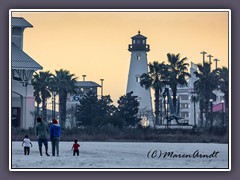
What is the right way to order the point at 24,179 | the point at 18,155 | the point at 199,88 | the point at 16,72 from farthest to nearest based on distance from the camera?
the point at 199,88 < the point at 16,72 < the point at 18,155 < the point at 24,179

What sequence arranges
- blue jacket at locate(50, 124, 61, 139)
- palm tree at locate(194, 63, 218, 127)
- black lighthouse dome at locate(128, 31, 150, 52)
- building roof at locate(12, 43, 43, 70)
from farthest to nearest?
palm tree at locate(194, 63, 218, 127), building roof at locate(12, 43, 43, 70), black lighthouse dome at locate(128, 31, 150, 52), blue jacket at locate(50, 124, 61, 139)

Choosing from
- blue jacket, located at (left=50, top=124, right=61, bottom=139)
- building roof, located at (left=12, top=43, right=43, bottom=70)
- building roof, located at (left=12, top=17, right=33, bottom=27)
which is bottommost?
blue jacket, located at (left=50, top=124, right=61, bottom=139)

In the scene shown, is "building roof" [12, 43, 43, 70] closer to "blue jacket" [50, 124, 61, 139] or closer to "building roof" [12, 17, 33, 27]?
"building roof" [12, 17, 33, 27]

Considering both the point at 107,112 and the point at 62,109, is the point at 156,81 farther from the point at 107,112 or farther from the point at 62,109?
the point at 62,109

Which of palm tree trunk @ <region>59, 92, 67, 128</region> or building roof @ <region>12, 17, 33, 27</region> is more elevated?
building roof @ <region>12, 17, 33, 27</region>

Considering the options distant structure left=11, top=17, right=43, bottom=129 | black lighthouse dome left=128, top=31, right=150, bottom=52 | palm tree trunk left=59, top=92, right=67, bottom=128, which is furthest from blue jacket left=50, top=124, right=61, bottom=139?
palm tree trunk left=59, top=92, right=67, bottom=128

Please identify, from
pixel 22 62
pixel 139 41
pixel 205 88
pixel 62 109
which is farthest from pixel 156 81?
pixel 22 62

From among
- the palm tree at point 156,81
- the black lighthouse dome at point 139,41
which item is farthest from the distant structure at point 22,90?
the palm tree at point 156,81

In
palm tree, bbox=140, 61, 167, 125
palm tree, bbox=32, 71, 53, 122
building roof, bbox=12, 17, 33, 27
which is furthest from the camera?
palm tree, bbox=32, 71, 53, 122
